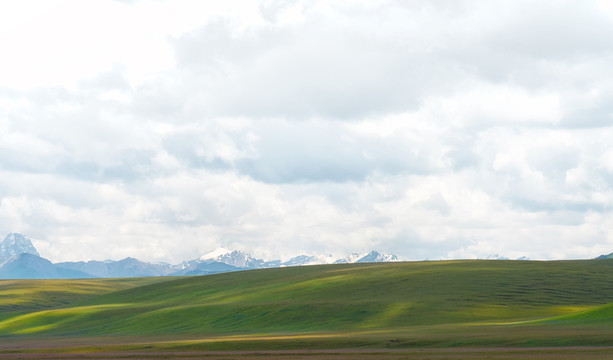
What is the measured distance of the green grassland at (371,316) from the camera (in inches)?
3376

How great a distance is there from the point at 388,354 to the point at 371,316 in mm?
58220

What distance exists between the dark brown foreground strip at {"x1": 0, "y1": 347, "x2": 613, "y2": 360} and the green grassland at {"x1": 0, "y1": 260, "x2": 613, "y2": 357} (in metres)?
4.72

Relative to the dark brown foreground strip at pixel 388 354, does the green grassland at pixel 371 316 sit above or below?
above

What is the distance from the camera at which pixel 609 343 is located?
68.8m

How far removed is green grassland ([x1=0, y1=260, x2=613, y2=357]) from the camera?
281 ft

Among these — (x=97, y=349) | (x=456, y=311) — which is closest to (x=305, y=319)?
(x=456, y=311)

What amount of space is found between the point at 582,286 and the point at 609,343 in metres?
95.6

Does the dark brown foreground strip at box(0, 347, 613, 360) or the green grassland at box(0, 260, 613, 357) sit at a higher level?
the green grassland at box(0, 260, 613, 357)

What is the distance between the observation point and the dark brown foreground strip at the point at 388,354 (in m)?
62.0

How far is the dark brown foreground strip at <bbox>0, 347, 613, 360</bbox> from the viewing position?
62.0m

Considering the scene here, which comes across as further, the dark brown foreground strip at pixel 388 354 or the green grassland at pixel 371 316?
the green grassland at pixel 371 316

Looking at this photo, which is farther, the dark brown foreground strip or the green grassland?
the green grassland

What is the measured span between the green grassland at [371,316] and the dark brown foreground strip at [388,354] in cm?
472

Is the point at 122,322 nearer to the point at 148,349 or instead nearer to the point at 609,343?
the point at 148,349
